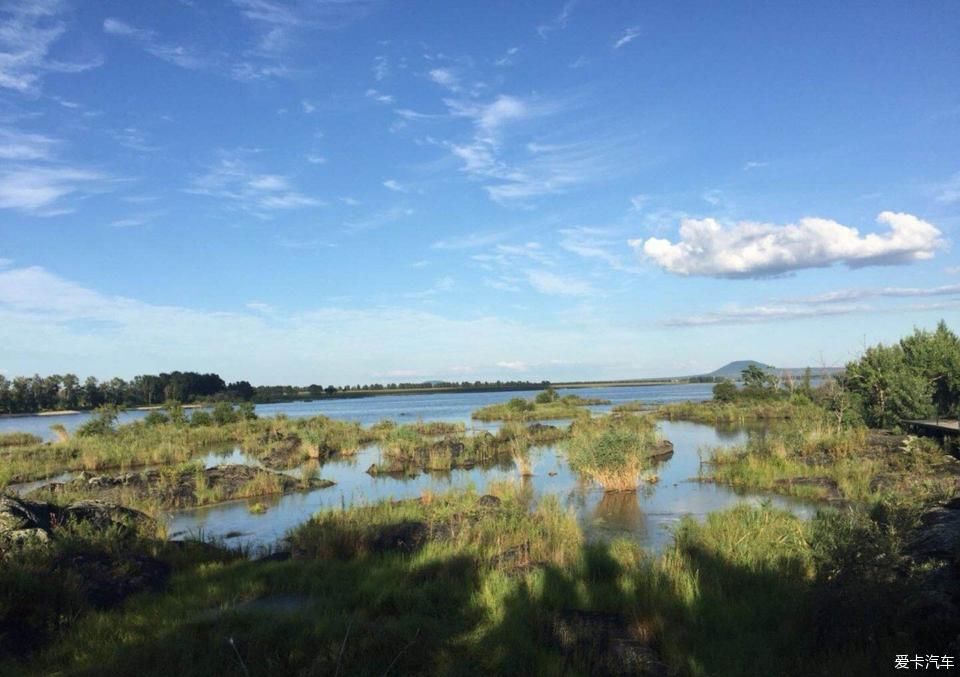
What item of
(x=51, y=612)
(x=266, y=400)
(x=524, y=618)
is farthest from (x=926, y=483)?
(x=266, y=400)

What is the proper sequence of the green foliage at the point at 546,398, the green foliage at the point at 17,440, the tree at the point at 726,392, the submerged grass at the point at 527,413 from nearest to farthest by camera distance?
1. the green foliage at the point at 17,440
2. the submerged grass at the point at 527,413
3. the tree at the point at 726,392
4. the green foliage at the point at 546,398

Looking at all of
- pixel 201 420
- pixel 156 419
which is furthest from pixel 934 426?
pixel 156 419

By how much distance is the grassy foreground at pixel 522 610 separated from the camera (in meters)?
6.32

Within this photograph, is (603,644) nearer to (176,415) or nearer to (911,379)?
(911,379)

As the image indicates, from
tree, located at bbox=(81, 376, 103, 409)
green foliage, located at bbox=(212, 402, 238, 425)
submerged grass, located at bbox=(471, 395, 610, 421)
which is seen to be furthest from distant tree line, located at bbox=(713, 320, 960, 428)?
tree, located at bbox=(81, 376, 103, 409)

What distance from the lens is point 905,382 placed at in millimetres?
27078

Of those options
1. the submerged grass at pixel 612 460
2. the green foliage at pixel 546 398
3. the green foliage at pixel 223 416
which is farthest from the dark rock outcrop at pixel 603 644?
the green foliage at pixel 546 398

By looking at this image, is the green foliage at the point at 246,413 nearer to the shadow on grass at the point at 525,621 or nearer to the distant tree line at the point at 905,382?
the distant tree line at the point at 905,382

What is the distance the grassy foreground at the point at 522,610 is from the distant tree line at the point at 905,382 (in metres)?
20.0

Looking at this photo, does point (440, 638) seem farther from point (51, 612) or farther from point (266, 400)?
point (266, 400)

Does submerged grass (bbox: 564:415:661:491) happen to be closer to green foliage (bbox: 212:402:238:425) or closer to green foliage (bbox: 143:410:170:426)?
green foliage (bbox: 212:402:238:425)

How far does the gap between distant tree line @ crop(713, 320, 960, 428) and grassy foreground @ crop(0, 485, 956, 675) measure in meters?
20.0

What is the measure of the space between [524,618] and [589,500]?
11.6m

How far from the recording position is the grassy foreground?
6.32 meters
